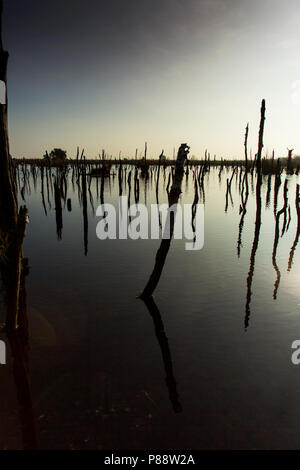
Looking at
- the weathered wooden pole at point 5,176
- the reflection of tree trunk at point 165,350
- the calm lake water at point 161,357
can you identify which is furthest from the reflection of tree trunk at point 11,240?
the reflection of tree trunk at point 165,350

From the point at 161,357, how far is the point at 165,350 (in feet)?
0.81

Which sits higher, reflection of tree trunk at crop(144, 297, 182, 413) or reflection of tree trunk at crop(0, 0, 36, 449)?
reflection of tree trunk at crop(0, 0, 36, 449)

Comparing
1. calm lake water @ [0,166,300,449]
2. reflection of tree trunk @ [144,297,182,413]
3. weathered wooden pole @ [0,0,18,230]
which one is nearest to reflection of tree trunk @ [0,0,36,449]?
weathered wooden pole @ [0,0,18,230]

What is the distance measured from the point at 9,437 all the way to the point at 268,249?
445 inches

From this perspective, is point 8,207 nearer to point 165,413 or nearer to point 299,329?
point 165,413

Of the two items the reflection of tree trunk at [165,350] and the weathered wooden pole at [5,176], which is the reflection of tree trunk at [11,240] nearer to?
the weathered wooden pole at [5,176]

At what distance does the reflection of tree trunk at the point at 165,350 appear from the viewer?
14.3 feet

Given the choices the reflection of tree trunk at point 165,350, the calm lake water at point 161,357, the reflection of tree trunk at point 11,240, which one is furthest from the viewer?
the reflection of tree trunk at point 11,240

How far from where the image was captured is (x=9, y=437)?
3648 millimetres

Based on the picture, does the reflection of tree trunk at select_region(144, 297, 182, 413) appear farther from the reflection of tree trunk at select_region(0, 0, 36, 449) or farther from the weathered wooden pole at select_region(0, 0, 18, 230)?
the weathered wooden pole at select_region(0, 0, 18, 230)

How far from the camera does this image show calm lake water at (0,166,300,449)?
149 inches

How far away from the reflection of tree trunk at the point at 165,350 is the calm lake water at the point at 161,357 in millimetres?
20

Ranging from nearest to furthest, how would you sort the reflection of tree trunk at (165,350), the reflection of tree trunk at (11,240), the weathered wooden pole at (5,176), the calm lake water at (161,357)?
the calm lake water at (161,357) < the reflection of tree trunk at (165,350) < the reflection of tree trunk at (11,240) < the weathered wooden pole at (5,176)

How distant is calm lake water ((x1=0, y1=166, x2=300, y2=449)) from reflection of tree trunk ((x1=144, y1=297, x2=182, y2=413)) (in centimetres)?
2
